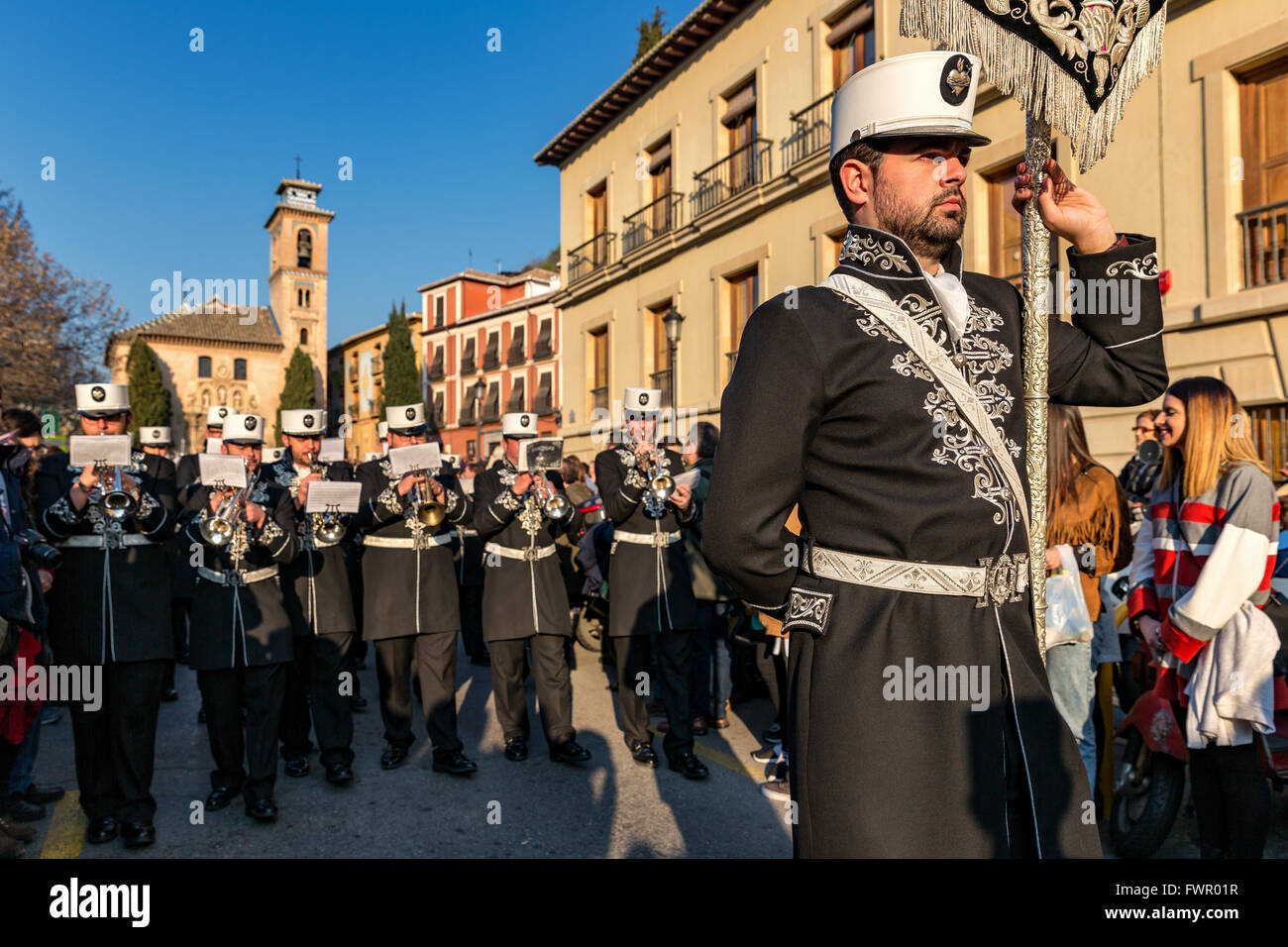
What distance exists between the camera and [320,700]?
6066mm

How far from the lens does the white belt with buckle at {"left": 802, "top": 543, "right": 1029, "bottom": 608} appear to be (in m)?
1.95

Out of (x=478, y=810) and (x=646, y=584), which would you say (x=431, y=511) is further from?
(x=478, y=810)

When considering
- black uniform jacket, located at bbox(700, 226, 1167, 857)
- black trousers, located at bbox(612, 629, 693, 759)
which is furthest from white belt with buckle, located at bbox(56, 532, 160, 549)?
black uniform jacket, located at bbox(700, 226, 1167, 857)

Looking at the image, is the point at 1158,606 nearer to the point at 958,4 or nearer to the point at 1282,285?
the point at 958,4

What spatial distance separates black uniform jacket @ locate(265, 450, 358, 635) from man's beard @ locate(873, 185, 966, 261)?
5.08 meters

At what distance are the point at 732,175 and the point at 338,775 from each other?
15217 millimetres

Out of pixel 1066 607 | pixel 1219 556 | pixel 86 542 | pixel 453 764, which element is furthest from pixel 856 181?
pixel 453 764

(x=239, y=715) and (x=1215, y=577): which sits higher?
(x=1215, y=577)

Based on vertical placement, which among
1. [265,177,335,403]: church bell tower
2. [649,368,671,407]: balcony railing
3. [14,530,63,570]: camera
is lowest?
[14,530,63,570]: camera

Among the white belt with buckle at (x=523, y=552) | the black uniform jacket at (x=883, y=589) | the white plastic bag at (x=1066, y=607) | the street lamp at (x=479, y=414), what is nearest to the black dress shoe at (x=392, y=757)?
the white belt with buckle at (x=523, y=552)

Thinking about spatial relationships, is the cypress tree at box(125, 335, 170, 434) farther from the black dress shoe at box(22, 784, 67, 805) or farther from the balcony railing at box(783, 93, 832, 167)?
the black dress shoe at box(22, 784, 67, 805)

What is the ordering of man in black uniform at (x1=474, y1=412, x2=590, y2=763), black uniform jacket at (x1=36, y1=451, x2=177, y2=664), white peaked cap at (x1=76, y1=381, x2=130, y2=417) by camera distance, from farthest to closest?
1. man in black uniform at (x1=474, y1=412, x2=590, y2=763)
2. white peaked cap at (x1=76, y1=381, x2=130, y2=417)
3. black uniform jacket at (x1=36, y1=451, x2=177, y2=664)
